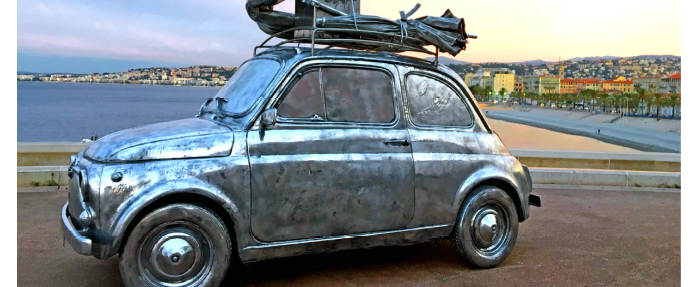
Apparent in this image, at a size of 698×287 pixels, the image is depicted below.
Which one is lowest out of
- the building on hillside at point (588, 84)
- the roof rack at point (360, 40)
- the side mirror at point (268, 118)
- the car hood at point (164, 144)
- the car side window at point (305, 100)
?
the car hood at point (164, 144)

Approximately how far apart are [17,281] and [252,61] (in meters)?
2.87

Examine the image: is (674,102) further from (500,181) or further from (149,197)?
(149,197)

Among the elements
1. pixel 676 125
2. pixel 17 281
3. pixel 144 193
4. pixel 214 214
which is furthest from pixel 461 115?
pixel 676 125

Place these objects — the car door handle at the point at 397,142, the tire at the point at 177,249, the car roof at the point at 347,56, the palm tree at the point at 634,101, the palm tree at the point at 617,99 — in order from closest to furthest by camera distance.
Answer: the tire at the point at 177,249, the car roof at the point at 347,56, the car door handle at the point at 397,142, the palm tree at the point at 634,101, the palm tree at the point at 617,99

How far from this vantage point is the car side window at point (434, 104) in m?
5.31

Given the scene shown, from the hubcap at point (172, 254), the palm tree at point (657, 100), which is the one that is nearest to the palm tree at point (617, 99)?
the palm tree at point (657, 100)

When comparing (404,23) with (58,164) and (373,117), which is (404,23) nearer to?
(373,117)

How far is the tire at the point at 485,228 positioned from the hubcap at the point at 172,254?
2515 millimetres

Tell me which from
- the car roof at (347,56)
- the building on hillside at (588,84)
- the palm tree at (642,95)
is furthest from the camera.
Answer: the building on hillside at (588,84)

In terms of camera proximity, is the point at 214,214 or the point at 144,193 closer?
the point at 144,193

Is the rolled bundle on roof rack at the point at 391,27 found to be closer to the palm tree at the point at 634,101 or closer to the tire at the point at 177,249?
the tire at the point at 177,249

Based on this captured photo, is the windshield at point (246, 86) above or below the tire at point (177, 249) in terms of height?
above

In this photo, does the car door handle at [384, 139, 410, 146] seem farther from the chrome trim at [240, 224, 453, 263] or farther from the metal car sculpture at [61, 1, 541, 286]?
the chrome trim at [240, 224, 453, 263]

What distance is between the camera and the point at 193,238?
4246 mm
